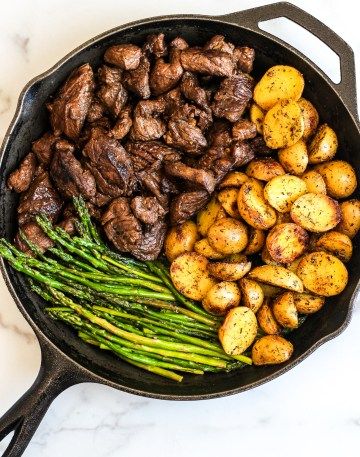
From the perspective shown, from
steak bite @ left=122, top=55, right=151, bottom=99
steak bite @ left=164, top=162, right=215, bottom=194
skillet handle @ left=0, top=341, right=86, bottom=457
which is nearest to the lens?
skillet handle @ left=0, top=341, right=86, bottom=457

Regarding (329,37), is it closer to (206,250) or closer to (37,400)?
(206,250)

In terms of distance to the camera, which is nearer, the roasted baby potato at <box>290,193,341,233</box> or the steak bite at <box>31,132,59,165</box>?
the roasted baby potato at <box>290,193,341,233</box>

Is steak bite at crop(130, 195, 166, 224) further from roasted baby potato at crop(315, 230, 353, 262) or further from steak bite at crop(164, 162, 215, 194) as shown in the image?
roasted baby potato at crop(315, 230, 353, 262)

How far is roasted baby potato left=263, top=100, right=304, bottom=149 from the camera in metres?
2.55

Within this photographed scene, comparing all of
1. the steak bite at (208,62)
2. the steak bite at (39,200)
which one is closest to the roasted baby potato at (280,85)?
the steak bite at (208,62)

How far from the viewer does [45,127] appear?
2.80 meters

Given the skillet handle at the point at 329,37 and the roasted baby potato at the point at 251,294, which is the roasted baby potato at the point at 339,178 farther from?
the roasted baby potato at the point at 251,294

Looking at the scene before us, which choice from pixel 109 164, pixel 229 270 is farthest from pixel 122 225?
pixel 229 270

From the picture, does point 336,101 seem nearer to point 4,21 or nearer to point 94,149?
point 94,149

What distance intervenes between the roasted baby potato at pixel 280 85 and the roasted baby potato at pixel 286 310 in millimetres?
733

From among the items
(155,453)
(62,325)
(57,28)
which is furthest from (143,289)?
(57,28)

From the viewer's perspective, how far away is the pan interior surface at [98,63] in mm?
2625

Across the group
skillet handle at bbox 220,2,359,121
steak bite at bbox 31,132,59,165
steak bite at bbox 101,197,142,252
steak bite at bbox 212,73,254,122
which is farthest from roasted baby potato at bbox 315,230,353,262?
steak bite at bbox 31,132,59,165

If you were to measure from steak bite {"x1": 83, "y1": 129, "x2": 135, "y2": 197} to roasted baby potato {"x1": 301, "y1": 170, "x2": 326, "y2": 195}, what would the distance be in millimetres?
671
